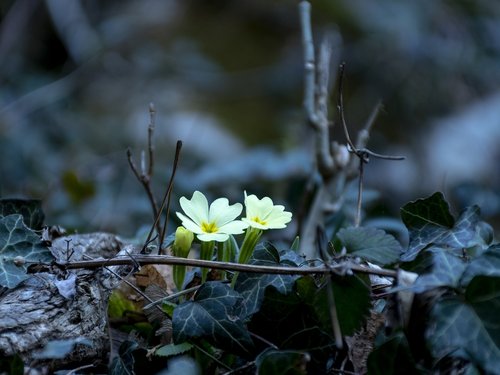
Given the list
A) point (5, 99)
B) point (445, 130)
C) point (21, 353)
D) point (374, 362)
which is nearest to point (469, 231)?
point (374, 362)

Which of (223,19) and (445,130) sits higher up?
(223,19)

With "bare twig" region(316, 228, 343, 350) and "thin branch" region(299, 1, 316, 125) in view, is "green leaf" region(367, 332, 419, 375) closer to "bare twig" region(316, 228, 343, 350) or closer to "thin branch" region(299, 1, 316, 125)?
"bare twig" region(316, 228, 343, 350)

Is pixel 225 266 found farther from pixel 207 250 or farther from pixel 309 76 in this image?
pixel 309 76

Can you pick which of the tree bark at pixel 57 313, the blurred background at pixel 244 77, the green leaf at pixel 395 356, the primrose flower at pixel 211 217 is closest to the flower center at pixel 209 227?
the primrose flower at pixel 211 217

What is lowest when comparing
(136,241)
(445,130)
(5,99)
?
(445,130)

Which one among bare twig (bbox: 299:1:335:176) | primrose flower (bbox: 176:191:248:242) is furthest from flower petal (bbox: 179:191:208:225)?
bare twig (bbox: 299:1:335:176)

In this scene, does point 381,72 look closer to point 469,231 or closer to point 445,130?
point 445,130
